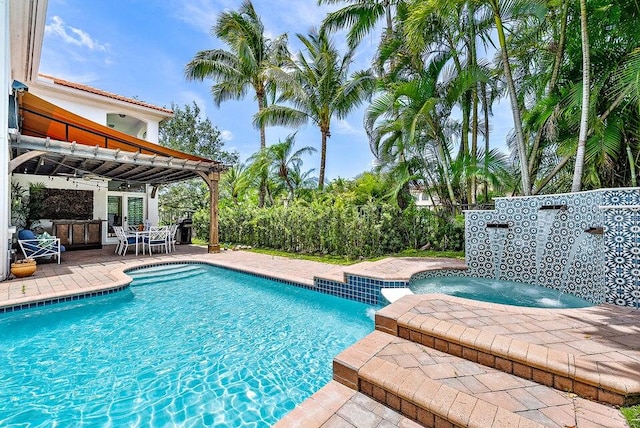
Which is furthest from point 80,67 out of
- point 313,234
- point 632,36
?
point 632,36

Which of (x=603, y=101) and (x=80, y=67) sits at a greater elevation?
(x=80, y=67)

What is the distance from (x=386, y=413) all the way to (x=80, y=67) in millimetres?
24439

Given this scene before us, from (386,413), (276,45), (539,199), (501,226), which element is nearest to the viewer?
(386,413)

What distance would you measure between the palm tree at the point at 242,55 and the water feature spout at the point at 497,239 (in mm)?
13125

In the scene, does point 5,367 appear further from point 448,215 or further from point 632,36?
point 632,36

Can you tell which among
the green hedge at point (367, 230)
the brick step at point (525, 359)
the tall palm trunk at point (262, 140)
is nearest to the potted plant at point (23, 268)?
the green hedge at point (367, 230)

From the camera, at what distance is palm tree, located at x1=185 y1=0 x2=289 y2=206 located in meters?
17.5

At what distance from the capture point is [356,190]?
13.2 metres

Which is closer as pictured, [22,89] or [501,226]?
[501,226]

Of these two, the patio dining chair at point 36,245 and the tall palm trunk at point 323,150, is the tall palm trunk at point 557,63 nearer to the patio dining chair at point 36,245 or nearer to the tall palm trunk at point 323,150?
the tall palm trunk at point 323,150

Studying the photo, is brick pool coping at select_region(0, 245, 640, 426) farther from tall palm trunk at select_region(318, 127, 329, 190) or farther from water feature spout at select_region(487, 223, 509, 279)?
tall palm trunk at select_region(318, 127, 329, 190)

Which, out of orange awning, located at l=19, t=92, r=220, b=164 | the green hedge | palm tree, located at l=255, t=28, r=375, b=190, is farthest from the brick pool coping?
palm tree, located at l=255, t=28, r=375, b=190

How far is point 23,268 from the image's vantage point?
7.74 metres

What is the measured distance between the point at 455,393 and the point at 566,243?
215 inches
